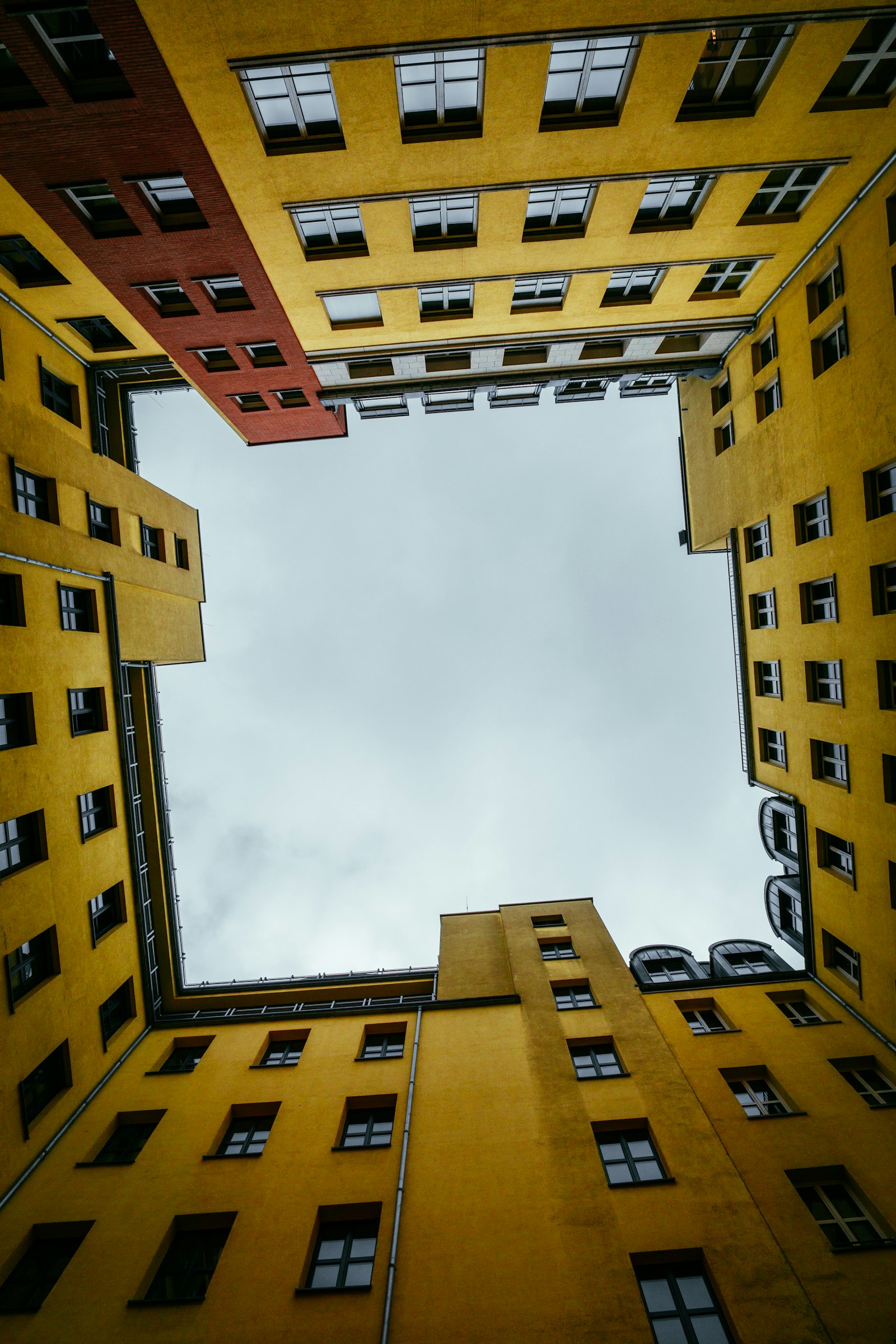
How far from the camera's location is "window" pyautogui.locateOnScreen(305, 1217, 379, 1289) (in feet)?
52.4

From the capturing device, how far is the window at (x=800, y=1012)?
2498 centimetres

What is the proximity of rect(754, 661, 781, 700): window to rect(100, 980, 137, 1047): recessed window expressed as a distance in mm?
33811

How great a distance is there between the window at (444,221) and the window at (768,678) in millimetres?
23695

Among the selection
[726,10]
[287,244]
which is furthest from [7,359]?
[726,10]

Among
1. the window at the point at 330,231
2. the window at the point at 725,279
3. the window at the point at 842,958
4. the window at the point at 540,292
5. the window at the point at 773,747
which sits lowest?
the window at the point at 842,958

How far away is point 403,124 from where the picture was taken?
62.4 ft

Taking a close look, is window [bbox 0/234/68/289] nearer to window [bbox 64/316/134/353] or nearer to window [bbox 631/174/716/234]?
window [bbox 64/316/134/353]

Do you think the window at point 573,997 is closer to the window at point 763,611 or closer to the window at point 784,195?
the window at point 763,611

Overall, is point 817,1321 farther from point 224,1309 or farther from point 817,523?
point 817,523

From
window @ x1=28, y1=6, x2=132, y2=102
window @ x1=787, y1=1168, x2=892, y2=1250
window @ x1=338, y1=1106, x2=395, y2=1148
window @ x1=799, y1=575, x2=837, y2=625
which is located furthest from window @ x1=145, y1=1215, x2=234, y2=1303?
window @ x1=28, y1=6, x2=132, y2=102

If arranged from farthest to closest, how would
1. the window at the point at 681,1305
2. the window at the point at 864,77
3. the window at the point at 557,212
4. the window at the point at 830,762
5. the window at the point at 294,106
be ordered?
1. the window at the point at 830,762
2. the window at the point at 557,212
3. the window at the point at 864,77
4. the window at the point at 294,106
5. the window at the point at 681,1305

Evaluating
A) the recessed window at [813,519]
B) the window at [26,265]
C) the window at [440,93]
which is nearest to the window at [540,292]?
the window at [440,93]

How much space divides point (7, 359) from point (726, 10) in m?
27.3

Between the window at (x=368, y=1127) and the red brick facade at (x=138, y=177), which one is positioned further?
the window at (x=368, y=1127)
